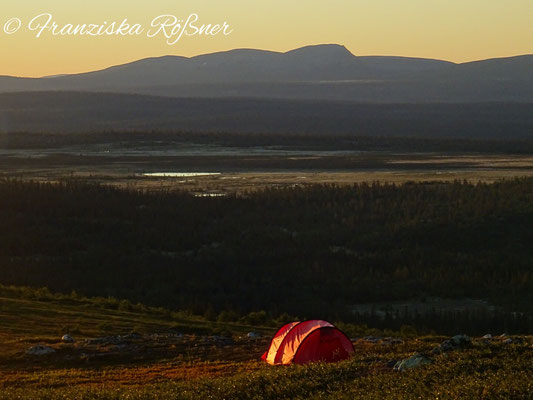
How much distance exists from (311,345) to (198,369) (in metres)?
2.51

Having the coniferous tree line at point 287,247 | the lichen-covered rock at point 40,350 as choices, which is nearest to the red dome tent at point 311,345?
the lichen-covered rock at point 40,350

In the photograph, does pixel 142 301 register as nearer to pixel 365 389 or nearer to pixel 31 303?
pixel 31 303

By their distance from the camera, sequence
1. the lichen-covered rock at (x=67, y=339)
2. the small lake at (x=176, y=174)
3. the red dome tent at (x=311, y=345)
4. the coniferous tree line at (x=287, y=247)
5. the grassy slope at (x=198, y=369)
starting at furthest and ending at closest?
the small lake at (x=176, y=174), the coniferous tree line at (x=287, y=247), the lichen-covered rock at (x=67, y=339), the red dome tent at (x=311, y=345), the grassy slope at (x=198, y=369)

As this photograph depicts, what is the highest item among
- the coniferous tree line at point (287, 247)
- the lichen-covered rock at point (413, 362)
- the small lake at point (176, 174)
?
the small lake at point (176, 174)

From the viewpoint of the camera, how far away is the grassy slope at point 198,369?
1634cm

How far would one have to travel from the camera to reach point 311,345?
22.6 metres

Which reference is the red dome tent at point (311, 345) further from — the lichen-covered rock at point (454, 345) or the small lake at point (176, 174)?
the small lake at point (176, 174)

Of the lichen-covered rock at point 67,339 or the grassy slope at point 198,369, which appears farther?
the lichen-covered rock at point 67,339

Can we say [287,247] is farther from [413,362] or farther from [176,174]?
Answer: [176,174]

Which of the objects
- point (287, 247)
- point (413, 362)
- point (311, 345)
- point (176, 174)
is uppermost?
point (176, 174)

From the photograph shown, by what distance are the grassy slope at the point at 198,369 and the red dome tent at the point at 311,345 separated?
511 millimetres

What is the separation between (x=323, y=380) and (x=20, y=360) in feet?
30.8

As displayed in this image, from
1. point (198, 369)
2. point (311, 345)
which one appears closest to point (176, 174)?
point (198, 369)

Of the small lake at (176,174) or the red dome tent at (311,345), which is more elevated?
the small lake at (176,174)
